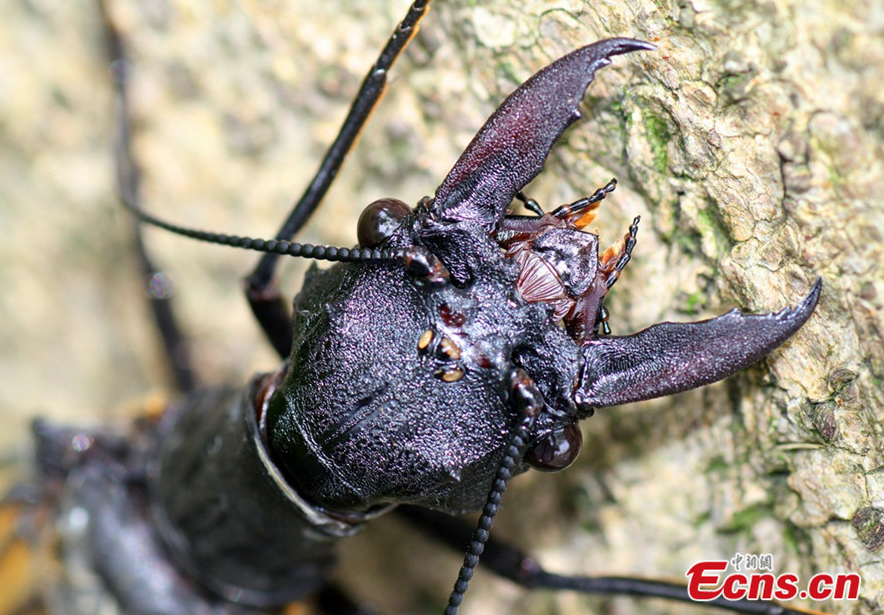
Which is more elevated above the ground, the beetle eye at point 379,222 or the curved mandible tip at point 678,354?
the curved mandible tip at point 678,354

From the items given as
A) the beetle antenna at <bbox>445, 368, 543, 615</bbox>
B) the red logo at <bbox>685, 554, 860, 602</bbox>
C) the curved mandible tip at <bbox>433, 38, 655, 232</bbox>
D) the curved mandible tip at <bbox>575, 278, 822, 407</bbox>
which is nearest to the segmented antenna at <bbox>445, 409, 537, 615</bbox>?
the beetle antenna at <bbox>445, 368, 543, 615</bbox>

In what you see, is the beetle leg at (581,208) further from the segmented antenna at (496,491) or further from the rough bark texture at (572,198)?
the segmented antenna at (496,491)

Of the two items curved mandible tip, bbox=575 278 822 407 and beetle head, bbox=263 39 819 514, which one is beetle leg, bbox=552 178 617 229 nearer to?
beetle head, bbox=263 39 819 514

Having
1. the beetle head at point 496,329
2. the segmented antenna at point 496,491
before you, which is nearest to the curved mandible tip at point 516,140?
the beetle head at point 496,329

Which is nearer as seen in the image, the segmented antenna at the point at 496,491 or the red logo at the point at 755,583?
the segmented antenna at the point at 496,491

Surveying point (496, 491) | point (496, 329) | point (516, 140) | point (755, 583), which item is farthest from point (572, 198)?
point (755, 583)

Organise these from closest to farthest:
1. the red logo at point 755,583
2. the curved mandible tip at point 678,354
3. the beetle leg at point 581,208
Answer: the curved mandible tip at point 678,354
the beetle leg at point 581,208
the red logo at point 755,583
